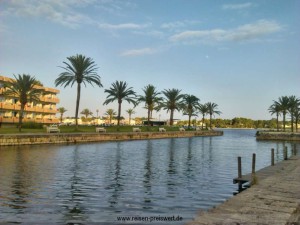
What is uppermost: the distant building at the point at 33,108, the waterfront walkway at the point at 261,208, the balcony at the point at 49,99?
the balcony at the point at 49,99

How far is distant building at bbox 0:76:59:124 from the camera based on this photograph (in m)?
72.3

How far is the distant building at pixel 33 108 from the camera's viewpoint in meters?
72.3

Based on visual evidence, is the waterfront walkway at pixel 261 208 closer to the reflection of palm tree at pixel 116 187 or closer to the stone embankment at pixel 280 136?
the reflection of palm tree at pixel 116 187

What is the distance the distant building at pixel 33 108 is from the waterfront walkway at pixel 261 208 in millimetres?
59099

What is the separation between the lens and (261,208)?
33.0 feet

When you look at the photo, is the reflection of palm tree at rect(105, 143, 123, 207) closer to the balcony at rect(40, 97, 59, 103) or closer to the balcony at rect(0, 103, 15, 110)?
the balcony at rect(0, 103, 15, 110)

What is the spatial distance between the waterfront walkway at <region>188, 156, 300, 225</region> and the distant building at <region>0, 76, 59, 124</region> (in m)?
59.1

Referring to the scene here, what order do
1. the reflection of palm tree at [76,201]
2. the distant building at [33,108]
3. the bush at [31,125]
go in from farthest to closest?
the distant building at [33,108] < the bush at [31,125] < the reflection of palm tree at [76,201]

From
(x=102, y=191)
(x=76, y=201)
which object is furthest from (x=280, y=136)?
(x=76, y=201)

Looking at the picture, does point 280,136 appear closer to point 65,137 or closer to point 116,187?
point 65,137

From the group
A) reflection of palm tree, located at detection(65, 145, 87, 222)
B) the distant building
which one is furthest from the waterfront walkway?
the distant building

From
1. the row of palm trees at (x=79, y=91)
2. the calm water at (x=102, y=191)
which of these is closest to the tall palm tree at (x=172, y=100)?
the row of palm trees at (x=79, y=91)

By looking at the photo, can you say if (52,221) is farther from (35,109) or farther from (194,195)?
(35,109)

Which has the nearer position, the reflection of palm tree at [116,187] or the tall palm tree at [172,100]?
the reflection of palm tree at [116,187]
